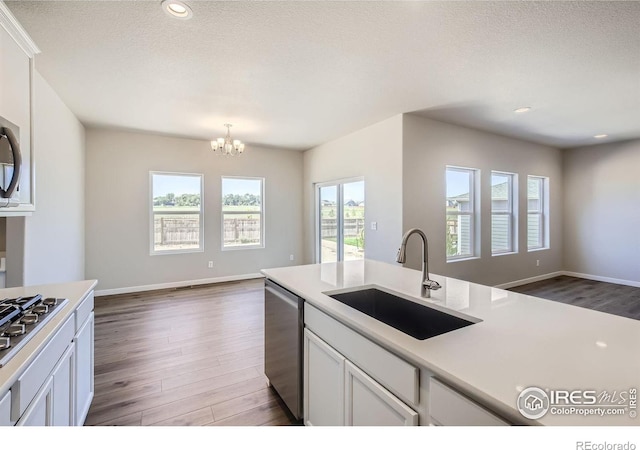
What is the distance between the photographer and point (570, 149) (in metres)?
5.96

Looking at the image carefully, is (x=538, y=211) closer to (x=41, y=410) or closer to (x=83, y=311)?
(x=83, y=311)

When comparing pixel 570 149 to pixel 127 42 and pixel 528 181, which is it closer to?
pixel 528 181

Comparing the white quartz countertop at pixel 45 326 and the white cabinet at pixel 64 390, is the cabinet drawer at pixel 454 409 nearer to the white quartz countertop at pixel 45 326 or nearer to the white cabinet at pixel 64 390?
the white quartz countertop at pixel 45 326

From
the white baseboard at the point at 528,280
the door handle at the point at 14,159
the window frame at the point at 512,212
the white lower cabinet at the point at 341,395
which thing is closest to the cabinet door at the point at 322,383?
the white lower cabinet at the point at 341,395

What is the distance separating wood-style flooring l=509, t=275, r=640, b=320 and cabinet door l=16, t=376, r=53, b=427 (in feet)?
18.6

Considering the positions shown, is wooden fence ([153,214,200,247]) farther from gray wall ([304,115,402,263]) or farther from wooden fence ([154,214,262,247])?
gray wall ([304,115,402,263])

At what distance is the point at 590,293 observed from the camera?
4.73 metres

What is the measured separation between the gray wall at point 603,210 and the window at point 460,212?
3006mm

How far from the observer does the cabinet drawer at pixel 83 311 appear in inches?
62.6

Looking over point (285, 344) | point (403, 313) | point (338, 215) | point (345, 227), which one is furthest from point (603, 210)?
point (285, 344)

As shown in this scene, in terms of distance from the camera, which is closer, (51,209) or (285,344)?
(285,344)

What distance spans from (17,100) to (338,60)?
7.37ft

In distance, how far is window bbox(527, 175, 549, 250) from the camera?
576 centimetres

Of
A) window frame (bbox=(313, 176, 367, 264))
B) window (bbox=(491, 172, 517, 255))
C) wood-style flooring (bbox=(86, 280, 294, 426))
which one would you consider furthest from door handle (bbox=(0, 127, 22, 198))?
window (bbox=(491, 172, 517, 255))
